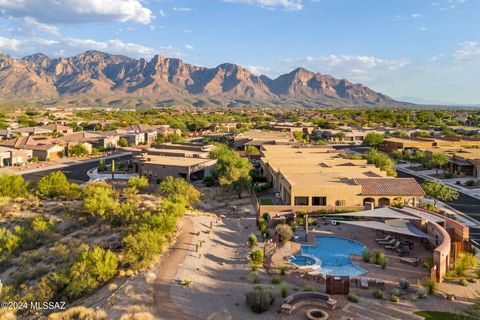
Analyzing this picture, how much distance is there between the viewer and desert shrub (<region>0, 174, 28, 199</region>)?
155ft

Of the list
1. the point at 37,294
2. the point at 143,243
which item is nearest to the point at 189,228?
the point at 143,243

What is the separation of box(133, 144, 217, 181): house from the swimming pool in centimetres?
2823

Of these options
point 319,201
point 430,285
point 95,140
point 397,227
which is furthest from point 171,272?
point 95,140

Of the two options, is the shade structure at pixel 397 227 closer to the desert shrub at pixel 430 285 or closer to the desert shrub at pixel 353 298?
the desert shrub at pixel 430 285

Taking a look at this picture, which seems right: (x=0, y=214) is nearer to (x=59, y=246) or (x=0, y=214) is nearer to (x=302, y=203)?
(x=59, y=246)

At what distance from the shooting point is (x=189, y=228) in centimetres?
3519

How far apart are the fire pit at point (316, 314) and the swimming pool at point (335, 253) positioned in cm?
657

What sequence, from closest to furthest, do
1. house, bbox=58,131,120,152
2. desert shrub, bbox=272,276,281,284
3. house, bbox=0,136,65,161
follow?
desert shrub, bbox=272,276,281,284, house, bbox=0,136,65,161, house, bbox=58,131,120,152

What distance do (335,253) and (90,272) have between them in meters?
16.9

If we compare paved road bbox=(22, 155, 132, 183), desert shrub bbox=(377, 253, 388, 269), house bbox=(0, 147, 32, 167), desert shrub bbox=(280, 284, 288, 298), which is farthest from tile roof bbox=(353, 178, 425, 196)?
house bbox=(0, 147, 32, 167)

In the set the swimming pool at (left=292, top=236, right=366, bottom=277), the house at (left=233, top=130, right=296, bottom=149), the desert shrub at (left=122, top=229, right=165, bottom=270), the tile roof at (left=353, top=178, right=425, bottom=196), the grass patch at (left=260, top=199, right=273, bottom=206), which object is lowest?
the swimming pool at (left=292, top=236, right=366, bottom=277)

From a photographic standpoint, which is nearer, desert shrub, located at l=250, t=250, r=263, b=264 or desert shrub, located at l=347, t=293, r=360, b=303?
desert shrub, located at l=347, t=293, r=360, b=303

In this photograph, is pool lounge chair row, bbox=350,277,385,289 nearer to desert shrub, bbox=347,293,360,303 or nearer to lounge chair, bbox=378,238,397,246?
desert shrub, bbox=347,293,360,303

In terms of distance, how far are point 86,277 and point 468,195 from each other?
146 ft
